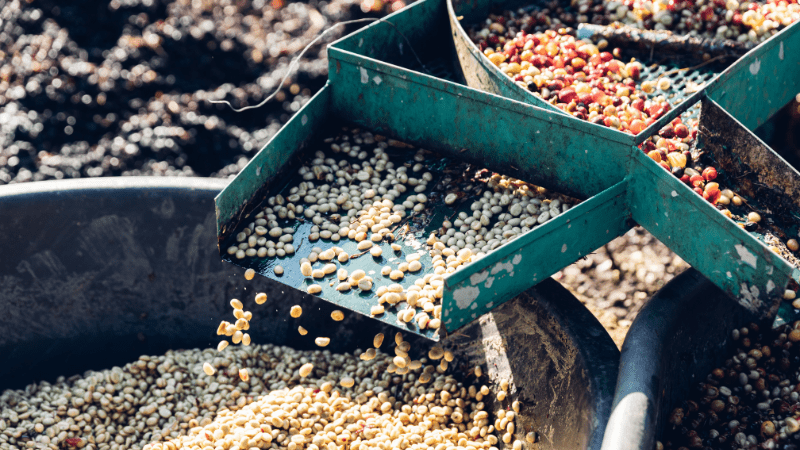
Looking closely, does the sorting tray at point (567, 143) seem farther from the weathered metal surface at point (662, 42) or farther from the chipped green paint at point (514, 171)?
the weathered metal surface at point (662, 42)

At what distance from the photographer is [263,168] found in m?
2.23

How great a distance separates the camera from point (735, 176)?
2.02m

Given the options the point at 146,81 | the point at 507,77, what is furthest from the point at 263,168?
the point at 146,81

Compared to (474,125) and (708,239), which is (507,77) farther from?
(708,239)

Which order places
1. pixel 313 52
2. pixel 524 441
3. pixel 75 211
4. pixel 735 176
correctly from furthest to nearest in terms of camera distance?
1. pixel 313 52
2. pixel 75 211
3. pixel 524 441
4. pixel 735 176

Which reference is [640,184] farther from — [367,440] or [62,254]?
[62,254]

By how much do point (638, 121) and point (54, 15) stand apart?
3.65 metres

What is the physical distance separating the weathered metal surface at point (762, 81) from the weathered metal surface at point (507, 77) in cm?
13

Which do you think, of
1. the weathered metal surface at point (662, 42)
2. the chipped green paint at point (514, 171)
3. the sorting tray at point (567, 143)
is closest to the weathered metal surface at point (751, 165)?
the sorting tray at point (567, 143)

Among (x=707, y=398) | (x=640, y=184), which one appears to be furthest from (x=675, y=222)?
(x=707, y=398)

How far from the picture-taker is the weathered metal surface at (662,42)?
2.62 meters

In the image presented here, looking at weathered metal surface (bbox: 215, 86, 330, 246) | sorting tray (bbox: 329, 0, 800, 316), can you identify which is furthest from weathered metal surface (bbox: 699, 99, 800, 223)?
Answer: weathered metal surface (bbox: 215, 86, 330, 246)

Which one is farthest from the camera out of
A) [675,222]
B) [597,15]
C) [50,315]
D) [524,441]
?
[597,15]

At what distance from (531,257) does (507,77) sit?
0.79m
